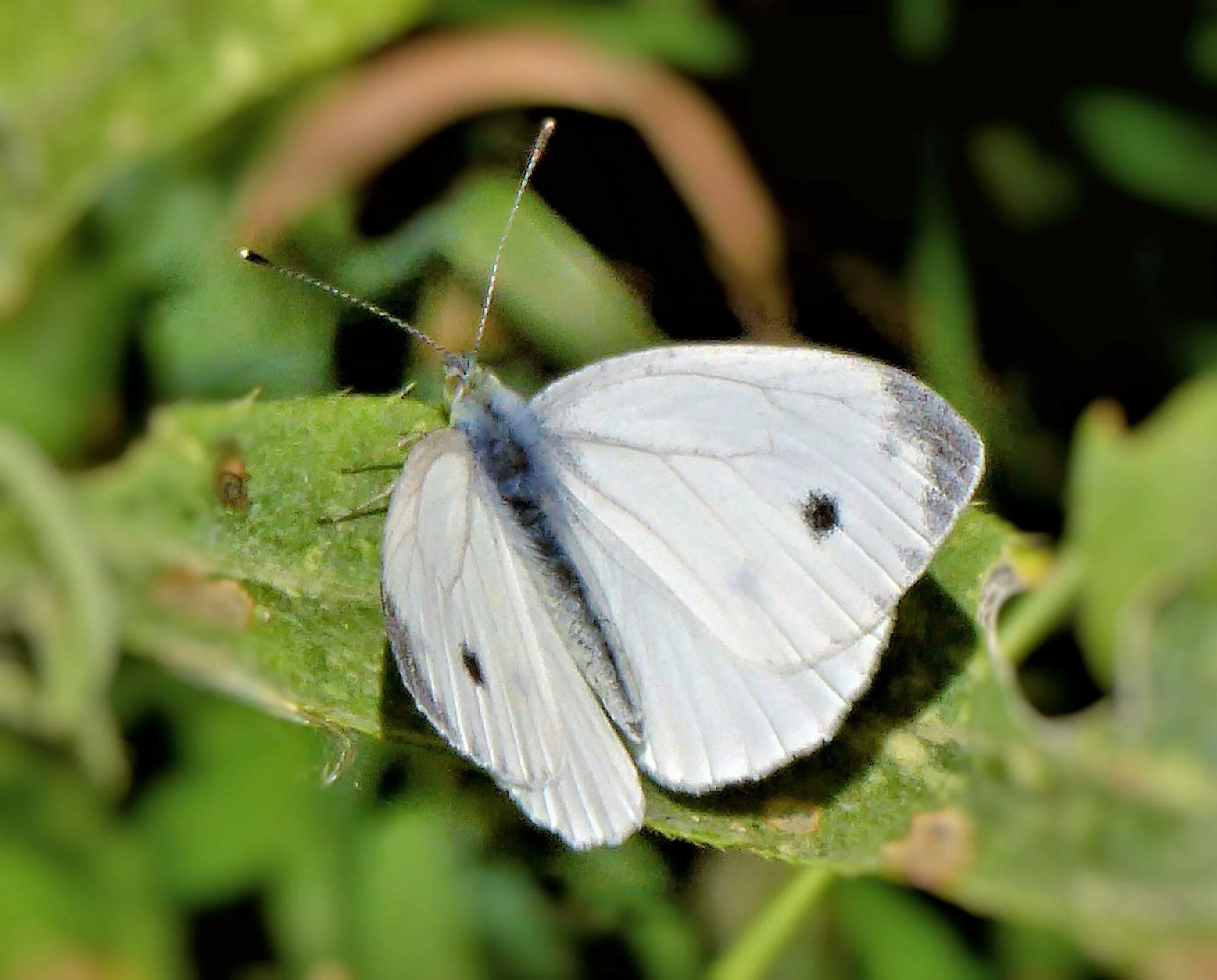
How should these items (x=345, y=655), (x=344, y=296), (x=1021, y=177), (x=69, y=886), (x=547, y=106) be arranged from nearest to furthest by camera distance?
1. (x=345, y=655)
2. (x=344, y=296)
3. (x=69, y=886)
4. (x=547, y=106)
5. (x=1021, y=177)

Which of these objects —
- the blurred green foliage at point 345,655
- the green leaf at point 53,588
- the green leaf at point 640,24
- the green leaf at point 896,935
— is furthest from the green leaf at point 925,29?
the green leaf at point 53,588

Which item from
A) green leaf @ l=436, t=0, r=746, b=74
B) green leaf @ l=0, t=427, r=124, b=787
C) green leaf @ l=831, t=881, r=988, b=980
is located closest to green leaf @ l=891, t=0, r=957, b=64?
green leaf @ l=436, t=0, r=746, b=74

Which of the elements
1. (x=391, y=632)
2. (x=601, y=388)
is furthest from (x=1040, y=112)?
(x=391, y=632)

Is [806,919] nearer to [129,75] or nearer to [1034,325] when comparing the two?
[1034,325]

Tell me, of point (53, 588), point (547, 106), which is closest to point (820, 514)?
point (53, 588)

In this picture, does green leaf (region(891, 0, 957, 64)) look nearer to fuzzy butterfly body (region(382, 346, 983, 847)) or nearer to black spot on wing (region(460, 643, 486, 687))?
fuzzy butterfly body (region(382, 346, 983, 847))

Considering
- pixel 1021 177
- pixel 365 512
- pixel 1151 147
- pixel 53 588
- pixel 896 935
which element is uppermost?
pixel 1151 147

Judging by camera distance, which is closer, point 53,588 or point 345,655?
point 345,655

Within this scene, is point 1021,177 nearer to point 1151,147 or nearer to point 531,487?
point 1151,147
